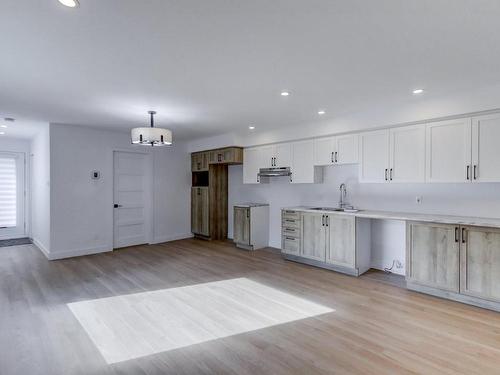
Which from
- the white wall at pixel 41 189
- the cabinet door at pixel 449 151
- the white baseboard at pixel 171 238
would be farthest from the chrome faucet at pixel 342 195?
the white wall at pixel 41 189

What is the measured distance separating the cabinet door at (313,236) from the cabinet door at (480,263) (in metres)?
1.96

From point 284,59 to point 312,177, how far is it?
2998 millimetres

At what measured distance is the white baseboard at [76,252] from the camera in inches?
220

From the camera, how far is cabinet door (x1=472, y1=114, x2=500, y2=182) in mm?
3467

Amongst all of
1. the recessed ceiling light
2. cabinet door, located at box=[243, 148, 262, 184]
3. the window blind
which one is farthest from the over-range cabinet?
the recessed ceiling light

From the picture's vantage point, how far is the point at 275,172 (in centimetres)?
599

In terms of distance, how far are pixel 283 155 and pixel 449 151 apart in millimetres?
2867

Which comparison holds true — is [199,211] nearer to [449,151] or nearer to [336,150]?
[336,150]

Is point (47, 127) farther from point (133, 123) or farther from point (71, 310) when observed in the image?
point (71, 310)

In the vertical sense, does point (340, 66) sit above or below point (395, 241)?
above

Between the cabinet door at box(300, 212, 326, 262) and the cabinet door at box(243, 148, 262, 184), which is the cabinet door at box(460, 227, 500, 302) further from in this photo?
the cabinet door at box(243, 148, 262, 184)

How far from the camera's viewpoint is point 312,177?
213 inches

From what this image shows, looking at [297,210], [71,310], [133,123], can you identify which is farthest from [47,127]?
[297,210]

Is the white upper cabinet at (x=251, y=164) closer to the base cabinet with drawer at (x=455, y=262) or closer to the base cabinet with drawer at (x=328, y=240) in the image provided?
the base cabinet with drawer at (x=328, y=240)
